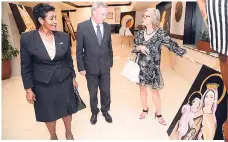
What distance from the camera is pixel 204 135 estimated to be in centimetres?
166

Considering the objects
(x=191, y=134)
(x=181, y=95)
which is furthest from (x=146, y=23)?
(x=181, y=95)

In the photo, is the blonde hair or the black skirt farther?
the blonde hair

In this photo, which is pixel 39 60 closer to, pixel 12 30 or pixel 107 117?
pixel 107 117

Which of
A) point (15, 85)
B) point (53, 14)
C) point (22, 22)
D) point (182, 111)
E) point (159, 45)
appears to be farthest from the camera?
point (22, 22)

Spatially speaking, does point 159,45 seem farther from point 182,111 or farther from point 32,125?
point 32,125

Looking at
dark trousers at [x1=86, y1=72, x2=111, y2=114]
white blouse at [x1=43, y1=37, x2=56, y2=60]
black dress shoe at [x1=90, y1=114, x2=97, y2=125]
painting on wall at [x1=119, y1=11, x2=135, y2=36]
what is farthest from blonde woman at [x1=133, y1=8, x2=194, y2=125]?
painting on wall at [x1=119, y1=11, x2=135, y2=36]

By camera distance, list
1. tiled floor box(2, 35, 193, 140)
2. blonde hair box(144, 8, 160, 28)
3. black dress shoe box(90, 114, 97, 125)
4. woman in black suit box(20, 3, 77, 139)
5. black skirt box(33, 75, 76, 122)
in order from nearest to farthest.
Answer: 1. woman in black suit box(20, 3, 77, 139)
2. black skirt box(33, 75, 76, 122)
3. blonde hair box(144, 8, 160, 28)
4. tiled floor box(2, 35, 193, 140)
5. black dress shoe box(90, 114, 97, 125)

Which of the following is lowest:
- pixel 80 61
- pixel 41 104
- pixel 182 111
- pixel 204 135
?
pixel 204 135

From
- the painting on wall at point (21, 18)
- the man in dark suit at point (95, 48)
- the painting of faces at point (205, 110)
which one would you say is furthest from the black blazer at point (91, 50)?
the painting on wall at point (21, 18)

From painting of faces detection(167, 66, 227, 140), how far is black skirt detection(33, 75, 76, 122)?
44.0 inches

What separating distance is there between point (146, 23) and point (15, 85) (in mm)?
3233

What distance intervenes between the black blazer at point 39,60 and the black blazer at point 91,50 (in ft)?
1.15

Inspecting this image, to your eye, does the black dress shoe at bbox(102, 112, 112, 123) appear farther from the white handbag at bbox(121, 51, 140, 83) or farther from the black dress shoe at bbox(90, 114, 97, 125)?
the white handbag at bbox(121, 51, 140, 83)

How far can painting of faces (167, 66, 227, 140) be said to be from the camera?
5.06 ft
